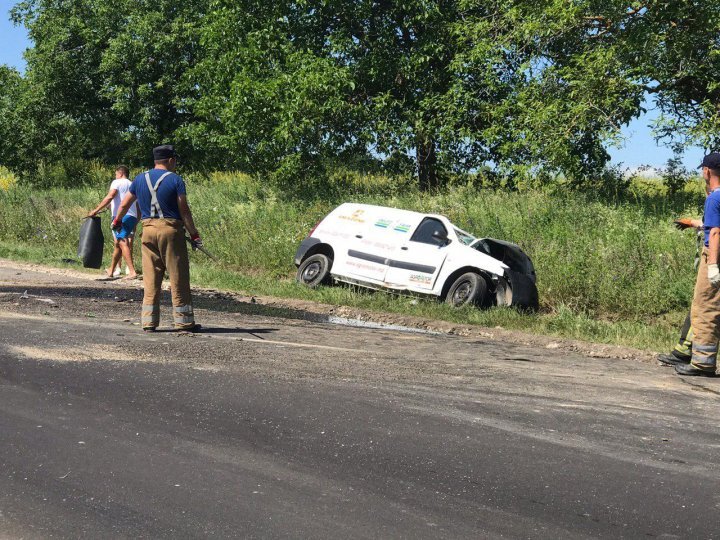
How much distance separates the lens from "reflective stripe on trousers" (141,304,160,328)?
442 inches

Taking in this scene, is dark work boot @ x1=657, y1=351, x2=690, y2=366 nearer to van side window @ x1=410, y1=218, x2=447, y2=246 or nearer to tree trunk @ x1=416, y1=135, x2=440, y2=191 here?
van side window @ x1=410, y1=218, x2=447, y2=246

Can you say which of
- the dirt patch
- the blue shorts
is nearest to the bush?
the blue shorts

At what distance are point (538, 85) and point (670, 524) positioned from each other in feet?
58.7

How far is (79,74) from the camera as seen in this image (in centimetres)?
4441

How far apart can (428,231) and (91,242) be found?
6297 millimetres

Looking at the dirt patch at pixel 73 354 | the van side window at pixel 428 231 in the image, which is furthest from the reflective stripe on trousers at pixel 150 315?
the van side window at pixel 428 231

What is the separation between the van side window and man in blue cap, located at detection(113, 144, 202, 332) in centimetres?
709

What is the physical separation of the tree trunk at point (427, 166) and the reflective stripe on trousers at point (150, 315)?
54.2ft

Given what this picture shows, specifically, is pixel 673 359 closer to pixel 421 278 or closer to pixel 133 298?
pixel 421 278

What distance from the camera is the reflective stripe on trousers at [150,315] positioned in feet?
36.8

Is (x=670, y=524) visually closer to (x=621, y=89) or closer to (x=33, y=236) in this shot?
(x=621, y=89)

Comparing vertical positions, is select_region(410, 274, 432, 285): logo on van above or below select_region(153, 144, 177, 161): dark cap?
below

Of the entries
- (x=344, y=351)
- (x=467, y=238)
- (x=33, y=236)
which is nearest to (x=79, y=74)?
(x=33, y=236)

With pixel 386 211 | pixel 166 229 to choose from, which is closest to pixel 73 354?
pixel 166 229
